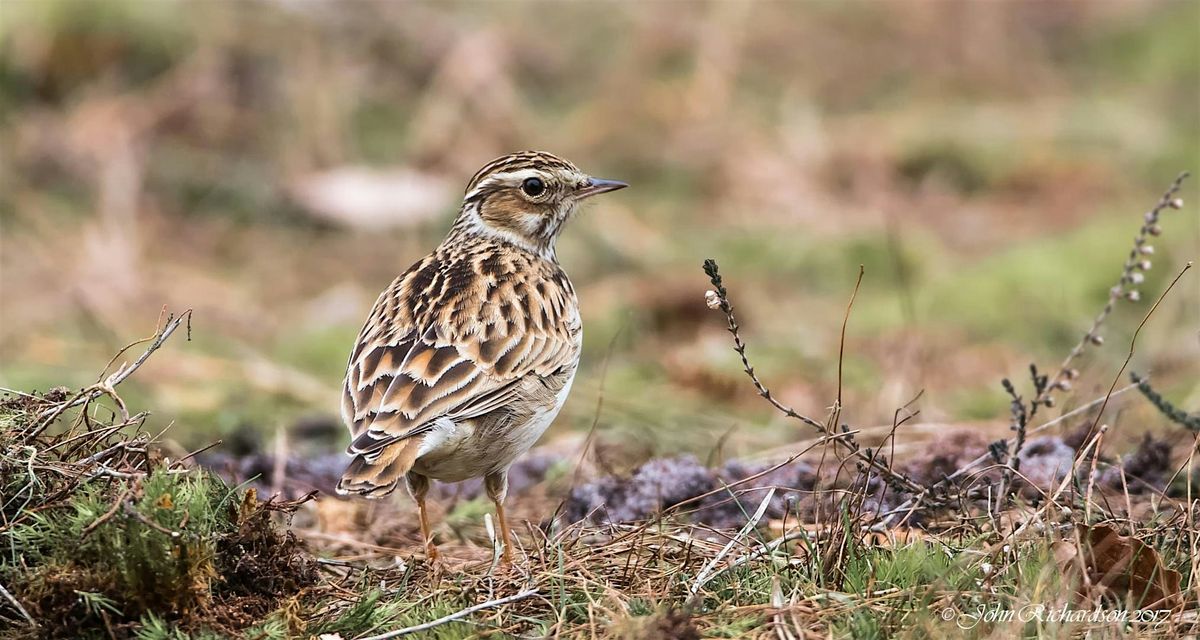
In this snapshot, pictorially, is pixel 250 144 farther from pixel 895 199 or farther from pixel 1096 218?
pixel 1096 218

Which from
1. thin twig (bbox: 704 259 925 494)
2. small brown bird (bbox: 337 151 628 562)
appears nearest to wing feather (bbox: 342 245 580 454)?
small brown bird (bbox: 337 151 628 562)

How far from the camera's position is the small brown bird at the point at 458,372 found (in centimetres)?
475

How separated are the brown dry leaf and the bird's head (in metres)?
2.96

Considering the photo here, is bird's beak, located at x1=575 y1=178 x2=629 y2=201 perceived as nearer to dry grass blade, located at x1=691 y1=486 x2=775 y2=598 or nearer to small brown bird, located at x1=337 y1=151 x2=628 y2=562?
small brown bird, located at x1=337 y1=151 x2=628 y2=562

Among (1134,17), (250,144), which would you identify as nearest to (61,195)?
(250,144)

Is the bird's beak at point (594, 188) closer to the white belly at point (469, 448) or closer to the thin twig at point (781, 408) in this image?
the white belly at point (469, 448)

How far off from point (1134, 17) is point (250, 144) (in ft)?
41.9

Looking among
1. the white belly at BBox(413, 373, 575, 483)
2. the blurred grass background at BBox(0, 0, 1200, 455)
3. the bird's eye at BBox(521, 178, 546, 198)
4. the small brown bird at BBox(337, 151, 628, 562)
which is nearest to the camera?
the small brown bird at BBox(337, 151, 628, 562)

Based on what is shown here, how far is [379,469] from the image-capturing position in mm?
4551

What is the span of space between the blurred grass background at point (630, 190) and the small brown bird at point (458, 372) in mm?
1955

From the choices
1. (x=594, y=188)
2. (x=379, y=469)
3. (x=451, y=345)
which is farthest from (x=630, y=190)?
(x=379, y=469)

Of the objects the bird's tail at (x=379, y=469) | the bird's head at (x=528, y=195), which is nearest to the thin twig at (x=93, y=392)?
the bird's tail at (x=379, y=469)

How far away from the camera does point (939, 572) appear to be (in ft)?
13.1

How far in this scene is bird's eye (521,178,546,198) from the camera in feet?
21.1
